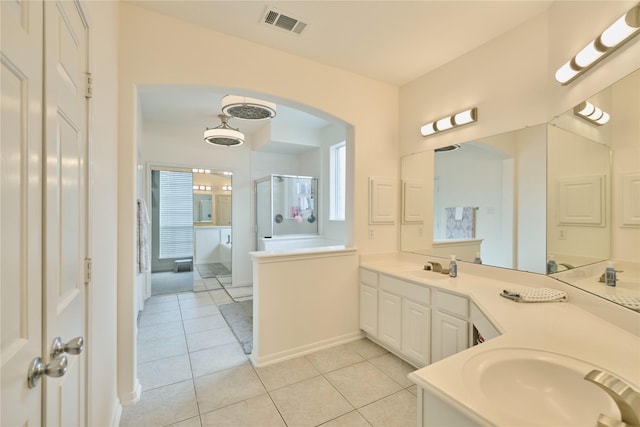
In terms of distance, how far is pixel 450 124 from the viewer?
2752 millimetres

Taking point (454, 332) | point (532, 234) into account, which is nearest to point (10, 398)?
point (454, 332)

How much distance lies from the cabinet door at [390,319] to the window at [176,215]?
394 cm

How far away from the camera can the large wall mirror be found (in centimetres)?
141

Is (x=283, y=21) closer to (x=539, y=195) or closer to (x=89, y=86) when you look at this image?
(x=89, y=86)

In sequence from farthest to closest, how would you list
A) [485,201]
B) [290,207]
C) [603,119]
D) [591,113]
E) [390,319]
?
1. [290,207]
2. [390,319]
3. [485,201]
4. [591,113]
5. [603,119]

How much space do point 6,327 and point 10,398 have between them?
0.16m

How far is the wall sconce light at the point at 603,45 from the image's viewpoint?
1.33 meters

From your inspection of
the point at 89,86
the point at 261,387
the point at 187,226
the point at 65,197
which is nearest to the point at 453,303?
the point at 261,387

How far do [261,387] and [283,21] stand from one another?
295cm

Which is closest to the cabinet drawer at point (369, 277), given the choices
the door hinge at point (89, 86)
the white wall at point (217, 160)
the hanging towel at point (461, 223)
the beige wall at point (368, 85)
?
the beige wall at point (368, 85)

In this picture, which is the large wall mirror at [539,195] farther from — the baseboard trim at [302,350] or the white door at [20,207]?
the white door at [20,207]

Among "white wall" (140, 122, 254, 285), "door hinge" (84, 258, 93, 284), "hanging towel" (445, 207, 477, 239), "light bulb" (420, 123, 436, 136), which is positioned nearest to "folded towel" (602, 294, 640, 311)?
"hanging towel" (445, 207, 477, 239)

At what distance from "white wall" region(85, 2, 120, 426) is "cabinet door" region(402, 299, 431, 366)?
221cm

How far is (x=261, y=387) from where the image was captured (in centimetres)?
225
